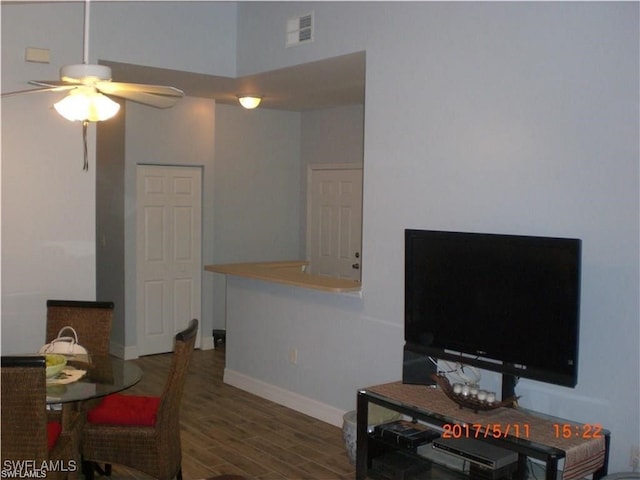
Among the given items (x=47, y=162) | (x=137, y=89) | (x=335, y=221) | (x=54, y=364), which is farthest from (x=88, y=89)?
(x=335, y=221)

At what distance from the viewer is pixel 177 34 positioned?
543cm

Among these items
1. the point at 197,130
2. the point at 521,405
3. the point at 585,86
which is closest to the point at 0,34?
the point at 197,130

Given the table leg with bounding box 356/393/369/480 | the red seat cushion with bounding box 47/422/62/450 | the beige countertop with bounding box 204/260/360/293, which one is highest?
the beige countertop with bounding box 204/260/360/293

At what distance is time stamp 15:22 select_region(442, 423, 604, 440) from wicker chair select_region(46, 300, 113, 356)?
88.2 inches

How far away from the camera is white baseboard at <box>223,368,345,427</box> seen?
4.84 m

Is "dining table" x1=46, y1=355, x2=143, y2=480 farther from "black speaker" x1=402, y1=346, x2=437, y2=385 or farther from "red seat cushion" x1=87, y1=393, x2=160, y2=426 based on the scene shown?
"black speaker" x1=402, y1=346, x2=437, y2=385

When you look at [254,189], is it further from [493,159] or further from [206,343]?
[493,159]

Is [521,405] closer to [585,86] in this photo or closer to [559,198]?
[559,198]

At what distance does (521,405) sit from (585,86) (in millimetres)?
1685

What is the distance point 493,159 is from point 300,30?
2069mm

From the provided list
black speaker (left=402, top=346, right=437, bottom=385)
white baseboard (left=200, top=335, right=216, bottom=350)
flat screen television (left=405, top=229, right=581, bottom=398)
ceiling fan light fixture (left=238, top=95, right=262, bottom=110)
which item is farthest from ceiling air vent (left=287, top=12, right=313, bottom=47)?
white baseboard (left=200, top=335, right=216, bottom=350)

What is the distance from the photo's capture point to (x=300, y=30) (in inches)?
196

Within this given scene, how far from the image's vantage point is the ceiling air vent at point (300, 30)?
491 centimetres
